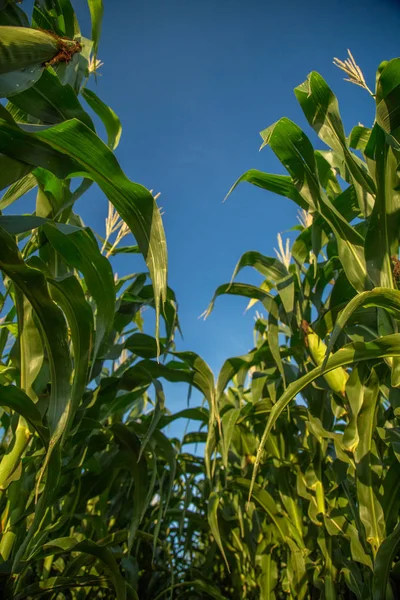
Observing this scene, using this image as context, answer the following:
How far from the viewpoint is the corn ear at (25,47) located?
47 centimetres

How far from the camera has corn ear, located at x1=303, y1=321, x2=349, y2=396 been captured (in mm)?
1081

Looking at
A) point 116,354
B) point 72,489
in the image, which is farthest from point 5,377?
point 72,489

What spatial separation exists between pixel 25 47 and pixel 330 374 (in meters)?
0.94

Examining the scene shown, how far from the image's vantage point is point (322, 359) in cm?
114

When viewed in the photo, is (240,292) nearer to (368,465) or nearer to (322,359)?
(322,359)

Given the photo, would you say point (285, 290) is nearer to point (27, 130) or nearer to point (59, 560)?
point (27, 130)

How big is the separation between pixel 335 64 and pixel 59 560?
1.83m

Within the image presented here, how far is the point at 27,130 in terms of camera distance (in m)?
0.63

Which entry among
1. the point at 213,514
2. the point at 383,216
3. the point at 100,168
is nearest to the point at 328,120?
the point at 383,216

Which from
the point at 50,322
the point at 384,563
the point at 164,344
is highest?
the point at 164,344

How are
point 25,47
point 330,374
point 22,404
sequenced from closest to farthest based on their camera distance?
point 25,47, point 22,404, point 330,374

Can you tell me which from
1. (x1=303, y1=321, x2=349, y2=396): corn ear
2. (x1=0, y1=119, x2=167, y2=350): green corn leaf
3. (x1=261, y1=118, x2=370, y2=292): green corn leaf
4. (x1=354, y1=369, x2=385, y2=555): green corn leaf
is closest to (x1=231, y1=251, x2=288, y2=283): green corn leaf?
(x1=303, y1=321, x2=349, y2=396): corn ear

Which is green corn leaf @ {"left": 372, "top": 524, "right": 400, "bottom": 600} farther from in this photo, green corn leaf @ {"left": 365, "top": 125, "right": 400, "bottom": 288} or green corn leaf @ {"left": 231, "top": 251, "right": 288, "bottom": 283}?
green corn leaf @ {"left": 231, "top": 251, "right": 288, "bottom": 283}

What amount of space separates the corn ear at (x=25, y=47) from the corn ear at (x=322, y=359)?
90 cm
